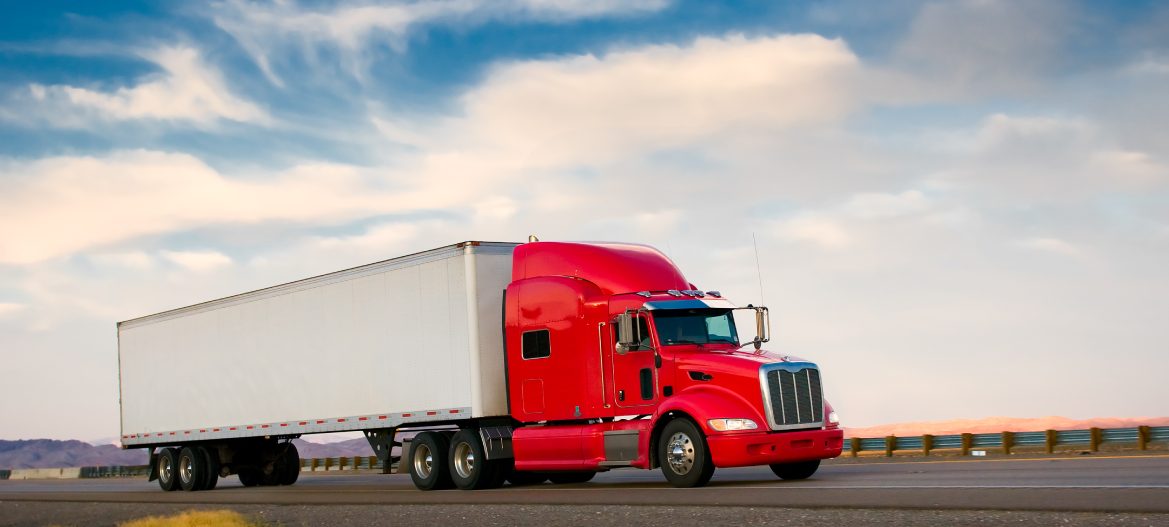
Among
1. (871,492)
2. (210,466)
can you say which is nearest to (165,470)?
(210,466)

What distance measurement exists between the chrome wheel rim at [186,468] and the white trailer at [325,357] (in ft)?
0.21

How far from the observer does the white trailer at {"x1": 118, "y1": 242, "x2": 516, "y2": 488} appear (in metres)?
22.7

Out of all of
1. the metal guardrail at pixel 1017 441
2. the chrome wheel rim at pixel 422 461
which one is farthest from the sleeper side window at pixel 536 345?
the metal guardrail at pixel 1017 441

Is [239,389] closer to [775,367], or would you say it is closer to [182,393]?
[182,393]

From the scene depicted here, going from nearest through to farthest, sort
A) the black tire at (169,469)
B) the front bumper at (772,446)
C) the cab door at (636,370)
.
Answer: the front bumper at (772,446) < the cab door at (636,370) < the black tire at (169,469)

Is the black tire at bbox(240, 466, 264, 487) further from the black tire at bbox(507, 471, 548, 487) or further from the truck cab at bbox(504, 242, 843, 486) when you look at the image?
the truck cab at bbox(504, 242, 843, 486)

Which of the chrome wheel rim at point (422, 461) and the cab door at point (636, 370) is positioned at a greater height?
the cab door at point (636, 370)

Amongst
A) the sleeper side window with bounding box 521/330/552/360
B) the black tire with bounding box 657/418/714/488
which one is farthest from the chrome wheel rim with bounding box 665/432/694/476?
the sleeper side window with bounding box 521/330/552/360

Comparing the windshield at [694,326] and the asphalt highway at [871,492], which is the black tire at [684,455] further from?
the windshield at [694,326]

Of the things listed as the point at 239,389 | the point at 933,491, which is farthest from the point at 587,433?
the point at 239,389

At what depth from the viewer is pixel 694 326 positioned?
2064 centimetres

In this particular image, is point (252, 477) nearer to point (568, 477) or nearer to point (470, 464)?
point (568, 477)

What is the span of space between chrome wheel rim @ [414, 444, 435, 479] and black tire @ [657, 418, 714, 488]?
558 cm

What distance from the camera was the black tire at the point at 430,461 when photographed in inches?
917
